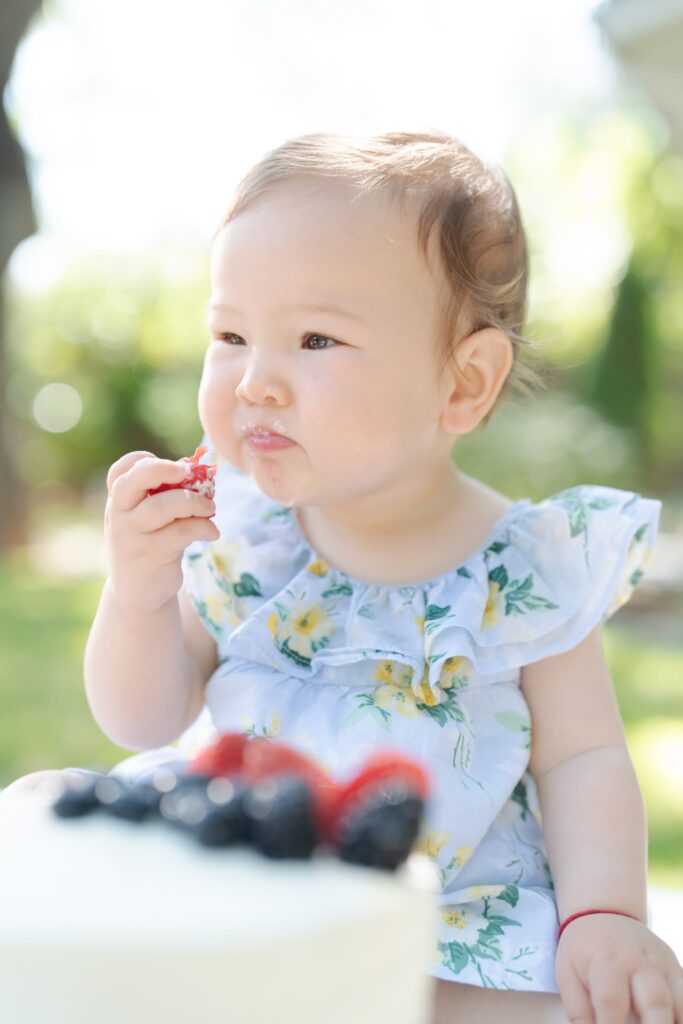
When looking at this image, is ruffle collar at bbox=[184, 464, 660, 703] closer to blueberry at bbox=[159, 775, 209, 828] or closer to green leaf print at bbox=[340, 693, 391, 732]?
green leaf print at bbox=[340, 693, 391, 732]

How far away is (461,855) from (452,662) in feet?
0.74

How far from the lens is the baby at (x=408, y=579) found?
1.23 meters

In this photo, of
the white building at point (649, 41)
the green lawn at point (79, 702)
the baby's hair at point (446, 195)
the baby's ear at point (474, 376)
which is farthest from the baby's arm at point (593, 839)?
the white building at point (649, 41)

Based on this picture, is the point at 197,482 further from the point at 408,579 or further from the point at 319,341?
the point at 408,579

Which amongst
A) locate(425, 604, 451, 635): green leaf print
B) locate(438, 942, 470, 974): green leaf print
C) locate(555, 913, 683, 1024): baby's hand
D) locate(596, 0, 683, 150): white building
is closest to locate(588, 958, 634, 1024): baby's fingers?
locate(555, 913, 683, 1024): baby's hand

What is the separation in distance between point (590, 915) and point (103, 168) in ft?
41.4

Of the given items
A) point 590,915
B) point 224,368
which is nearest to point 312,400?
point 224,368

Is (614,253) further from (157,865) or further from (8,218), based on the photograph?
(157,865)

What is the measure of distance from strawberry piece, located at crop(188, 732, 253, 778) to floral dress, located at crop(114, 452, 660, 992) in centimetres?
43

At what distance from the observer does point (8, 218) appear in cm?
681

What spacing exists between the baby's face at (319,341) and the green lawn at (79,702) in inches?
73.6

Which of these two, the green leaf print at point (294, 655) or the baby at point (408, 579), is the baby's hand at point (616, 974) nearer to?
the baby at point (408, 579)

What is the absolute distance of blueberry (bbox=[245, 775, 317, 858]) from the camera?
71 centimetres

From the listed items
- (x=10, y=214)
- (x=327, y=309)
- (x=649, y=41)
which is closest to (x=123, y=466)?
(x=327, y=309)
